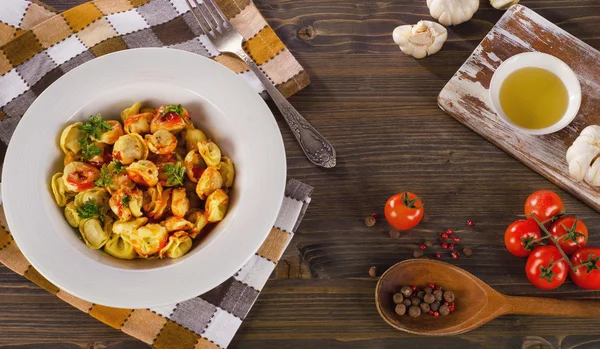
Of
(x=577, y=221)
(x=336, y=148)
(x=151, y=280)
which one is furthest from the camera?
(x=336, y=148)

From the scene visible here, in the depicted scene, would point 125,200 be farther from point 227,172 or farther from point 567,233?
point 567,233

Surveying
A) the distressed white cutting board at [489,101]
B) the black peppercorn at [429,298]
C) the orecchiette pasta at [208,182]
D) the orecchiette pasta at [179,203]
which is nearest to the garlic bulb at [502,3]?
the distressed white cutting board at [489,101]

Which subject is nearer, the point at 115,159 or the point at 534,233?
the point at 115,159

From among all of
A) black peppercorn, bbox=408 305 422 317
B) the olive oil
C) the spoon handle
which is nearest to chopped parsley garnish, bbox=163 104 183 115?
black peppercorn, bbox=408 305 422 317

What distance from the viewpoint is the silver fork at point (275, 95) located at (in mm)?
1847

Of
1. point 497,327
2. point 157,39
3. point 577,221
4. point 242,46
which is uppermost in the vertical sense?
point 157,39

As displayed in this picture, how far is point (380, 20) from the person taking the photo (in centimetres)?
200

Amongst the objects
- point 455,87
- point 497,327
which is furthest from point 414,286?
point 455,87

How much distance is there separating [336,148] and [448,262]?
52 cm

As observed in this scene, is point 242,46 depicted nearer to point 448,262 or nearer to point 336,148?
point 336,148

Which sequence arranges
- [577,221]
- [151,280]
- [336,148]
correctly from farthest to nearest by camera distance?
[336,148], [577,221], [151,280]

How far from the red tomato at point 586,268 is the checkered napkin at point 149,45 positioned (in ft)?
2.79

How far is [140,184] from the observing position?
61.5 inches

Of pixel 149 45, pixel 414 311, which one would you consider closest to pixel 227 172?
pixel 149 45
